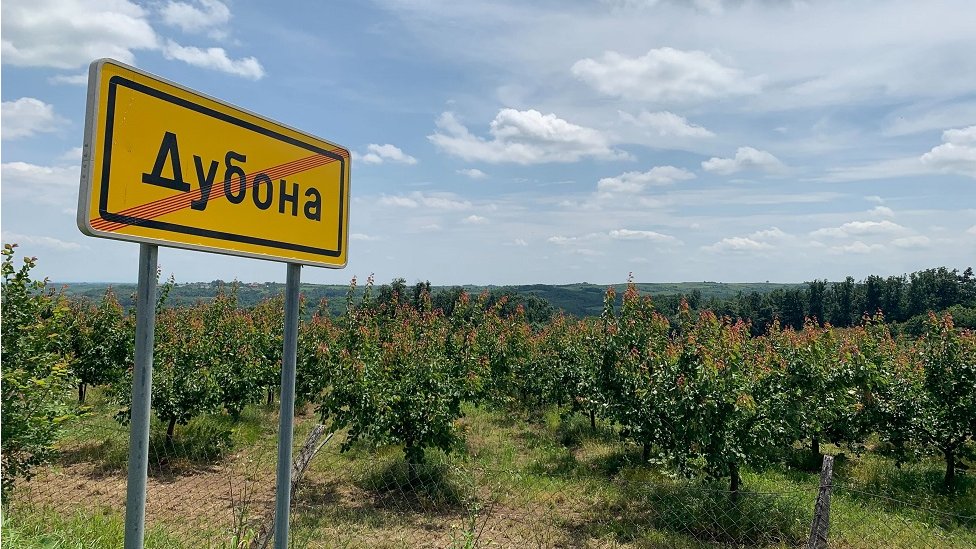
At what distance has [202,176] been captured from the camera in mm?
1480

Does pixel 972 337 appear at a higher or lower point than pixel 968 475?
higher

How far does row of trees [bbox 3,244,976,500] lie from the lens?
6.23m

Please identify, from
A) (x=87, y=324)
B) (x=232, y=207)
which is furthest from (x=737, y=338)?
(x=87, y=324)

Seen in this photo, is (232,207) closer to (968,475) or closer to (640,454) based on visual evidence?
(640,454)

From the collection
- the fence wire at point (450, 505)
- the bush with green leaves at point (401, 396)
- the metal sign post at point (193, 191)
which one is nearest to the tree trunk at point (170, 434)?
the fence wire at point (450, 505)

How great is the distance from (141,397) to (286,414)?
1.86 ft

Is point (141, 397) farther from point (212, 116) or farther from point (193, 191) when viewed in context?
point (212, 116)

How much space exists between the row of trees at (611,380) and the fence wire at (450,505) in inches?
23.7

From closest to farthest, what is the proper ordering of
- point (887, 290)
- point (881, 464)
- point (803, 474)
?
point (803, 474) < point (881, 464) < point (887, 290)

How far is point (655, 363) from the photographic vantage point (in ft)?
30.1

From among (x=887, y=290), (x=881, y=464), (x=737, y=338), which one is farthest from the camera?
(x=887, y=290)

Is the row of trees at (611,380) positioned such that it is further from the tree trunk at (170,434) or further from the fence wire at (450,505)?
the fence wire at (450,505)

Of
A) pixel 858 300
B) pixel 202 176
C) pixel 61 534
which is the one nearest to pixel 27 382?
pixel 61 534

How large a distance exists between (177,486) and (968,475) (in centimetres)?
1429
